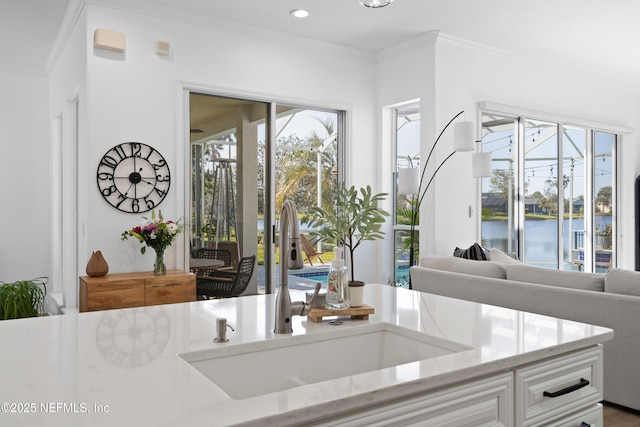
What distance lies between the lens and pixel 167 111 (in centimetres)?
419

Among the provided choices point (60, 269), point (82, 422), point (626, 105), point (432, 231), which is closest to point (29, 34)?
point (60, 269)

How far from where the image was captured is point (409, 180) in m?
4.71

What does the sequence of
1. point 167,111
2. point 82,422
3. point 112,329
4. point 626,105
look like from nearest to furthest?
point 82,422, point 112,329, point 167,111, point 626,105

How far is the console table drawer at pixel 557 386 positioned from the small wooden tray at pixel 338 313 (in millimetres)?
514

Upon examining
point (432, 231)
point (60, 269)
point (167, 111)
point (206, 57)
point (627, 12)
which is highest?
point (627, 12)

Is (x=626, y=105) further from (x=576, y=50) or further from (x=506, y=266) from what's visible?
(x=506, y=266)

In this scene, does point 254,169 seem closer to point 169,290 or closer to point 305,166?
point 305,166

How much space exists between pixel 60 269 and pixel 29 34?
2.52 meters

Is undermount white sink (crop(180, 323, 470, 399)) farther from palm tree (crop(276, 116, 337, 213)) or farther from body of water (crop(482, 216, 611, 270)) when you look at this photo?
body of water (crop(482, 216, 611, 270))

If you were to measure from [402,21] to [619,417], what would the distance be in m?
3.42

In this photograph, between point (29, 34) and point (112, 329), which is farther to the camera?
point (29, 34)

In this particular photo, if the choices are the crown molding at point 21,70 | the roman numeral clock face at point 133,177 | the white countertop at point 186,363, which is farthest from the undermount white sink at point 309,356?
the crown molding at point 21,70

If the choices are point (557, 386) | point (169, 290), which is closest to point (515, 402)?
point (557, 386)

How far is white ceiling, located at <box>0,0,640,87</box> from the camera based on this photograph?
4.11 m
